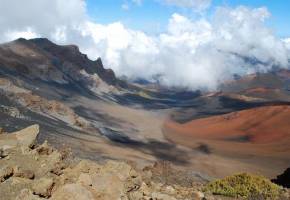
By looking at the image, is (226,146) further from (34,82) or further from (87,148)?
(34,82)

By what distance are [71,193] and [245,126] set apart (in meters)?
124

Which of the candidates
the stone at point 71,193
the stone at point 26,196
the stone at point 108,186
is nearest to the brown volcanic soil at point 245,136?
the stone at point 108,186

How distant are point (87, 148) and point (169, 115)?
96633mm

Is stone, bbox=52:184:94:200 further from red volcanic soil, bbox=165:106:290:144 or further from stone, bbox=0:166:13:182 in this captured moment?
red volcanic soil, bbox=165:106:290:144

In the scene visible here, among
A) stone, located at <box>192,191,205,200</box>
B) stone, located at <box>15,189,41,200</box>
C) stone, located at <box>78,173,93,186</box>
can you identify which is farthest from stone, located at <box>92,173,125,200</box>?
stone, located at <box>192,191,205,200</box>

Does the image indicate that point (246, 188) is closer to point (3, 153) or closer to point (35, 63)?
point (3, 153)

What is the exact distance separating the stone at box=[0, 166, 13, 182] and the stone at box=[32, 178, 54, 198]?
116 cm

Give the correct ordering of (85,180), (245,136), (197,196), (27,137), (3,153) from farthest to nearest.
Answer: (245,136), (197,196), (27,137), (3,153), (85,180)

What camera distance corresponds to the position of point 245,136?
4970 inches

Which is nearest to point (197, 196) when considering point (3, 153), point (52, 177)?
point (52, 177)

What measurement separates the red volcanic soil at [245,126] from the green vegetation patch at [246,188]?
7800cm

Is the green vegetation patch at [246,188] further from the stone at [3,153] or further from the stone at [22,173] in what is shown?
the stone at [22,173]

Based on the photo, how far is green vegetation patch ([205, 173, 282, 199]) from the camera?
33312 millimetres

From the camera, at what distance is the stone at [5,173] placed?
1880 centimetres
